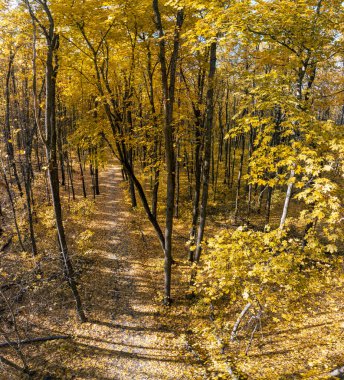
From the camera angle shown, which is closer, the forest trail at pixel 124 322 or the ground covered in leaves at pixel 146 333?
the ground covered in leaves at pixel 146 333

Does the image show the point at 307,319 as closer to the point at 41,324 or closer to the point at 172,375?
the point at 172,375

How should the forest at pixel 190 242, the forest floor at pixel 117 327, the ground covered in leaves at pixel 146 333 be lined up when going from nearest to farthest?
the forest at pixel 190 242
the ground covered in leaves at pixel 146 333
the forest floor at pixel 117 327

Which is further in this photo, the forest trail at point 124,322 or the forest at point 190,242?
the forest trail at point 124,322

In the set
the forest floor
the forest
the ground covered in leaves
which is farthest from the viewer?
the forest floor

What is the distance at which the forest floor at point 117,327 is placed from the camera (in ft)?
28.6

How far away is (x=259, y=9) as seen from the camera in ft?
21.4

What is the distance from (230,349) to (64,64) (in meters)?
13.2

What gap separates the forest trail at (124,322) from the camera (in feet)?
28.7

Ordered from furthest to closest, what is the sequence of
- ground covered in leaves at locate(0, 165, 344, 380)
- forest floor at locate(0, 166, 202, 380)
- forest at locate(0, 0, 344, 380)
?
forest floor at locate(0, 166, 202, 380), ground covered in leaves at locate(0, 165, 344, 380), forest at locate(0, 0, 344, 380)

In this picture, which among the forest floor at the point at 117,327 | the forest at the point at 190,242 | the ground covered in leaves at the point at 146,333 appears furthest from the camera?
the forest floor at the point at 117,327

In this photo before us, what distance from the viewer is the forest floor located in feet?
28.6

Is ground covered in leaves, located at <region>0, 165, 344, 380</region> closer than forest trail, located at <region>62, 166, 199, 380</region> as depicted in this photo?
Yes

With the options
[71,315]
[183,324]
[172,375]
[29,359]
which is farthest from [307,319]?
[29,359]

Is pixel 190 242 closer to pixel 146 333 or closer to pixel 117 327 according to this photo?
pixel 146 333
